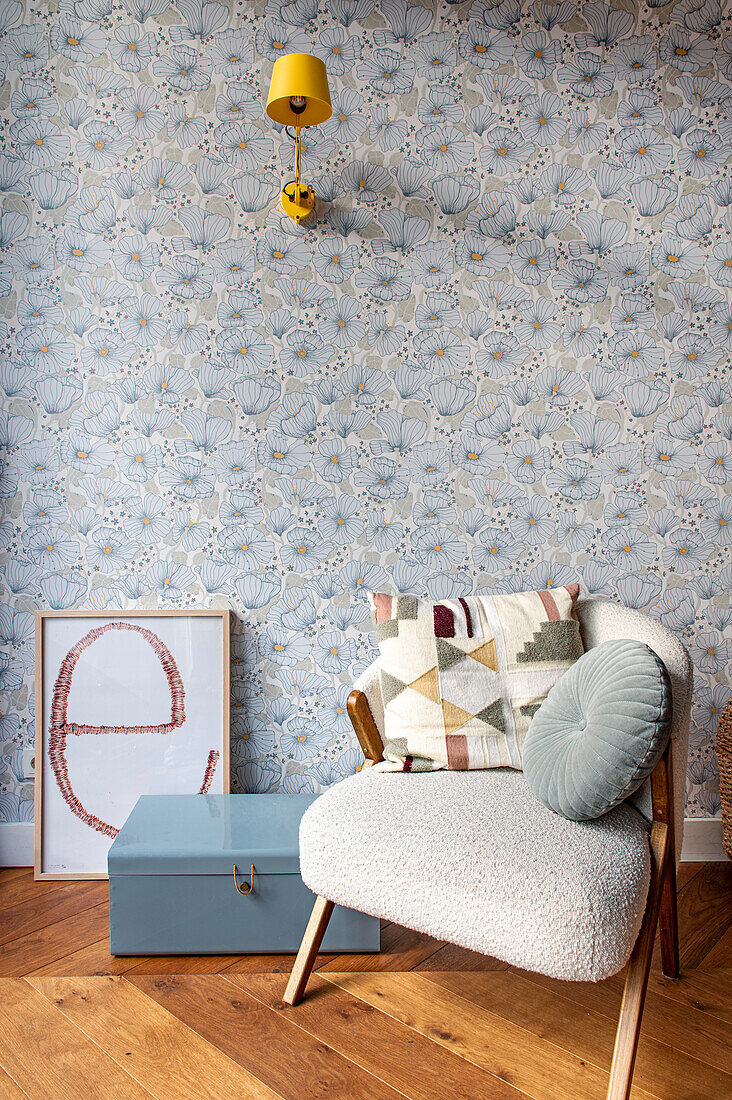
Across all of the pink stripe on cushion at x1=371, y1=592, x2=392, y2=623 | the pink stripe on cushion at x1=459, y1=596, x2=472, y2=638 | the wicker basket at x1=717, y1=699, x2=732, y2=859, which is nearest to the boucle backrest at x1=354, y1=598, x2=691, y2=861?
the pink stripe on cushion at x1=371, y1=592, x2=392, y2=623

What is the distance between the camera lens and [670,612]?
6.68 ft

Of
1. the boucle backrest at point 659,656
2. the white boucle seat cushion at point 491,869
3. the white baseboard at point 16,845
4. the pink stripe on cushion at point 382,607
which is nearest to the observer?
the white boucle seat cushion at point 491,869

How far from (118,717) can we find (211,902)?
576 mm

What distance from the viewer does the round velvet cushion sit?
3.99 feet

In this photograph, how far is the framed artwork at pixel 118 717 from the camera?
197 centimetres

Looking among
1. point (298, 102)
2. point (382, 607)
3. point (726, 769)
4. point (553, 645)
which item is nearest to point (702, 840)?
point (726, 769)

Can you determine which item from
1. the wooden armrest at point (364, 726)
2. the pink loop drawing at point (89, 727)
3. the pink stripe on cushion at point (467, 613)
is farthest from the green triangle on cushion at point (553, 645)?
the pink loop drawing at point (89, 727)

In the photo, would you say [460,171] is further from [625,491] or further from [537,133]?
[625,491]

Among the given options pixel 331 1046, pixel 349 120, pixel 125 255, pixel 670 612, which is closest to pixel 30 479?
pixel 125 255

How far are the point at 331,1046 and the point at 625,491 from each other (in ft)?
4.67

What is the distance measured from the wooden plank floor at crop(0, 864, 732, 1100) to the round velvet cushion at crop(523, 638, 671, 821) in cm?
45

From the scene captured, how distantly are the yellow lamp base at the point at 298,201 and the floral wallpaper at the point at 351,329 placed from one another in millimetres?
52

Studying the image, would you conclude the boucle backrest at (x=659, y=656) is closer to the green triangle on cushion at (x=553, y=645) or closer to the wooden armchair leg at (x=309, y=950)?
the green triangle on cushion at (x=553, y=645)

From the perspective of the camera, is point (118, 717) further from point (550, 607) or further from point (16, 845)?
point (550, 607)
